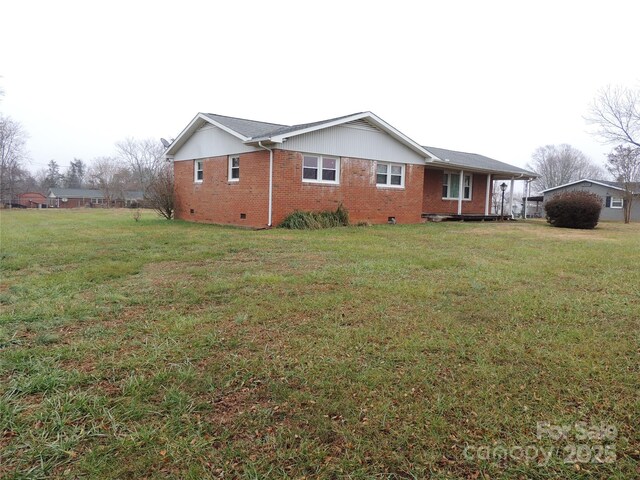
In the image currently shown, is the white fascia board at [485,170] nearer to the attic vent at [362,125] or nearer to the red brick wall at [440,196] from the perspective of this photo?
the red brick wall at [440,196]

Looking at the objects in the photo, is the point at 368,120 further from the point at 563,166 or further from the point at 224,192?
the point at 563,166

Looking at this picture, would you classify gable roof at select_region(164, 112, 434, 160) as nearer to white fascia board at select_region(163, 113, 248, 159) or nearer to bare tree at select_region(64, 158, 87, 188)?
white fascia board at select_region(163, 113, 248, 159)

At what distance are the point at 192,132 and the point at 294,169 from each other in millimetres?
6331

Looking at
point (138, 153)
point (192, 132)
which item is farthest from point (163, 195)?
point (138, 153)

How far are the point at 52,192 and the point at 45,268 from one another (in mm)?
79207

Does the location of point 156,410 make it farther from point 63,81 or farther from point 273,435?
point 63,81

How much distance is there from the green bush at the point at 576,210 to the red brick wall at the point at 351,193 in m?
6.10

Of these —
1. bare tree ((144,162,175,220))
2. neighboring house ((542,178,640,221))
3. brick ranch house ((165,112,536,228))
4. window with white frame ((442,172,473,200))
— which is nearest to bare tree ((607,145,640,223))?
neighboring house ((542,178,640,221))

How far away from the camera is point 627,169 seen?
25375mm

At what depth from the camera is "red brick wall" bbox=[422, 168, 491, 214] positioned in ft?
64.8

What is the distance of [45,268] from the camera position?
6.16 metres

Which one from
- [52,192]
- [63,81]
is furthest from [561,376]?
[52,192]

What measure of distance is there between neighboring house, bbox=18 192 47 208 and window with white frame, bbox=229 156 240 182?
6379 centimetres

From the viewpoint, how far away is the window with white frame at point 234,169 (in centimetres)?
1465
